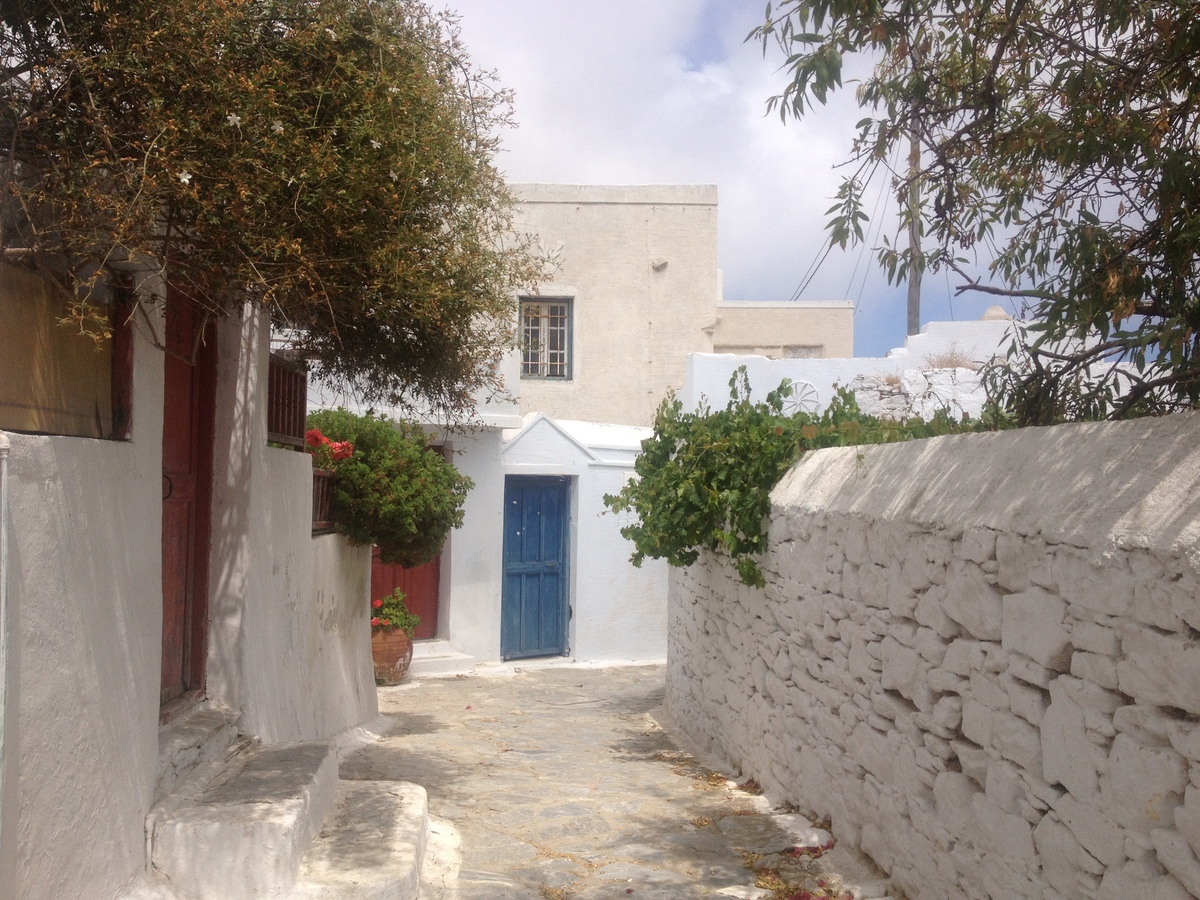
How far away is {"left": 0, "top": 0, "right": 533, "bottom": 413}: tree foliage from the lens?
3.17 meters

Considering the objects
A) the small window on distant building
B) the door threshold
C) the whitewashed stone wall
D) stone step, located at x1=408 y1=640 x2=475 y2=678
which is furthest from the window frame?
the door threshold

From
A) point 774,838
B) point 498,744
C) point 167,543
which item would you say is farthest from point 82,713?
point 498,744

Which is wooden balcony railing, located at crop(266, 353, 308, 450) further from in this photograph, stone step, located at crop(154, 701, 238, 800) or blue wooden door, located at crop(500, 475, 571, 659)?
blue wooden door, located at crop(500, 475, 571, 659)

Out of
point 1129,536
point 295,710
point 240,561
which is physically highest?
point 1129,536

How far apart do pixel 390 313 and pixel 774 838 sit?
334cm

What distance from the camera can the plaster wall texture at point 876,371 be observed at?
12516 mm

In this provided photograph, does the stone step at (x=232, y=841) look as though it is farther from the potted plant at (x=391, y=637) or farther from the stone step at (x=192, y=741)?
the potted plant at (x=391, y=637)

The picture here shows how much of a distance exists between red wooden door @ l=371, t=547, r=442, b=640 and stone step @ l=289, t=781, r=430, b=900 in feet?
24.5

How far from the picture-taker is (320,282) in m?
3.84

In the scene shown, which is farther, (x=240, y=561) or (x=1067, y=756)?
(x=240, y=561)

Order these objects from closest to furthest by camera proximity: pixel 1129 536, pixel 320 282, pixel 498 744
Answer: pixel 1129 536 < pixel 320 282 < pixel 498 744

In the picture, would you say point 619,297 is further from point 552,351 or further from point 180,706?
point 180,706

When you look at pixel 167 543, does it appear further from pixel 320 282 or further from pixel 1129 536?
pixel 1129 536

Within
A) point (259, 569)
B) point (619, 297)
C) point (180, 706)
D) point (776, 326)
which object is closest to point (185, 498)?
point (259, 569)
